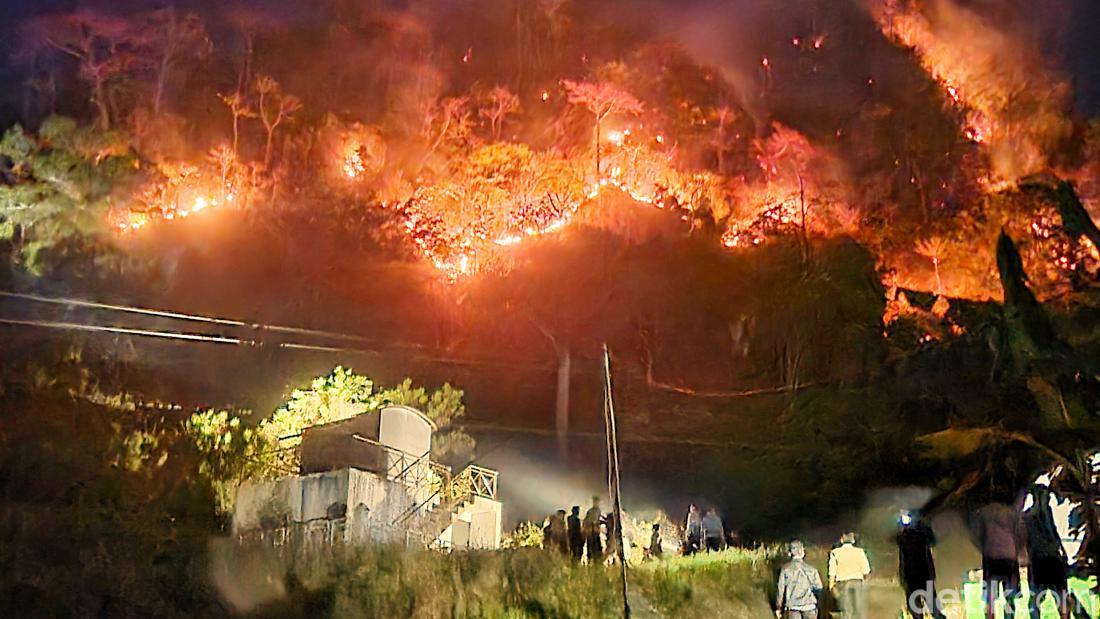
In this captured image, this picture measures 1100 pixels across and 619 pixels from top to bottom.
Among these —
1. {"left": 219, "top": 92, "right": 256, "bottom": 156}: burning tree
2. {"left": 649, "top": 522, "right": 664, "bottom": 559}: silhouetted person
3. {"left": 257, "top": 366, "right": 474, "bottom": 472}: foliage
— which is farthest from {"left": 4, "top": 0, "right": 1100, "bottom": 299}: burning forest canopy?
{"left": 649, "top": 522, "right": 664, "bottom": 559}: silhouetted person

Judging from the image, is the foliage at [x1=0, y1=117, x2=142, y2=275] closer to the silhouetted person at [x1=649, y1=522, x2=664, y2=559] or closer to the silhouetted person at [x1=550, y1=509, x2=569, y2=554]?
the silhouetted person at [x1=550, y1=509, x2=569, y2=554]

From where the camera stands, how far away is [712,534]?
13.9 meters

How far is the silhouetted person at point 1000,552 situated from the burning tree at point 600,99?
21.6 meters

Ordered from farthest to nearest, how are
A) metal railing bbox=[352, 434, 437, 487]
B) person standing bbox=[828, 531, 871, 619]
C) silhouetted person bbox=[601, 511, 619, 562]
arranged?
metal railing bbox=[352, 434, 437, 487] → silhouetted person bbox=[601, 511, 619, 562] → person standing bbox=[828, 531, 871, 619]

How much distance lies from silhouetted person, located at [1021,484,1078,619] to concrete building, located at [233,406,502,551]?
7169 mm

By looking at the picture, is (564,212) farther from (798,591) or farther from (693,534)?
(798,591)

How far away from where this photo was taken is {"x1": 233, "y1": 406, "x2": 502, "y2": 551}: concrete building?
13328mm

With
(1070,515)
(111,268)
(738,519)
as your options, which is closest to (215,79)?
(111,268)

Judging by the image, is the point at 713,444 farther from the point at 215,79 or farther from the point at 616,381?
the point at 215,79

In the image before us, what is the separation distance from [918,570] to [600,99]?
22364 mm

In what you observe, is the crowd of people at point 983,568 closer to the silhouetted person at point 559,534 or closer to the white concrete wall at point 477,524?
the silhouetted person at point 559,534

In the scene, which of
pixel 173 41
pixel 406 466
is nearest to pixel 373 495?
pixel 406 466

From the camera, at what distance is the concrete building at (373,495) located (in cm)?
1333

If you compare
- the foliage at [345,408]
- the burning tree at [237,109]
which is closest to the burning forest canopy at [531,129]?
the burning tree at [237,109]
